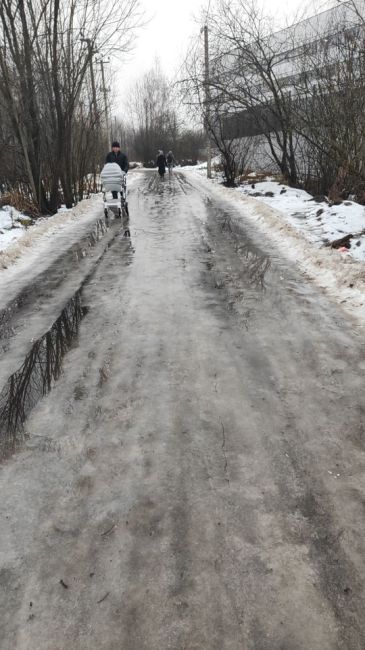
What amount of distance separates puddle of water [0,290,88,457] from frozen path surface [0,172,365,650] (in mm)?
111

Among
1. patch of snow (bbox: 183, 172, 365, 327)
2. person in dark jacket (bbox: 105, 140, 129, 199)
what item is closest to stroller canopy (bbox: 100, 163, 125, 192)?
person in dark jacket (bbox: 105, 140, 129, 199)

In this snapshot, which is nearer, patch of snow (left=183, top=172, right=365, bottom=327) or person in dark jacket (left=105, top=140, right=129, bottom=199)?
patch of snow (left=183, top=172, right=365, bottom=327)

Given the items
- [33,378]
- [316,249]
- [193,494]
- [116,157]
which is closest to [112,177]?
[116,157]

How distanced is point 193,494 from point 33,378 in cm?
197

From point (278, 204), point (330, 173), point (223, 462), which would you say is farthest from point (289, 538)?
point (330, 173)

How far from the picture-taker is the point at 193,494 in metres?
2.58

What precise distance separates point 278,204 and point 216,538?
1207cm

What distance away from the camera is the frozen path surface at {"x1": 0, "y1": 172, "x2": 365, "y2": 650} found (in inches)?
76.1

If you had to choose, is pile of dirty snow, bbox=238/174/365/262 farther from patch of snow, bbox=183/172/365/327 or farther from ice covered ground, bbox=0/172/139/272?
ice covered ground, bbox=0/172/139/272

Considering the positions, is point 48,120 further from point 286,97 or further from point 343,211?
point 343,211

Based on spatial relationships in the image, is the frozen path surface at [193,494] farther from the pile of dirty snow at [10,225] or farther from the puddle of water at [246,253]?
the pile of dirty snow at [10,225]

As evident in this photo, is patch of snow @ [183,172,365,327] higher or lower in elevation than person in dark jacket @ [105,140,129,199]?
lower

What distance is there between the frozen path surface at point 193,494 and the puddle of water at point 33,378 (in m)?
0.11

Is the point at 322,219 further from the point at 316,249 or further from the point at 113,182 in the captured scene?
the point at 113,182
